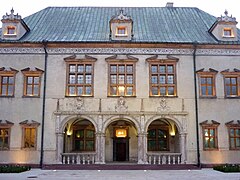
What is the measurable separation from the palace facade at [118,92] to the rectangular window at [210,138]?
8cm

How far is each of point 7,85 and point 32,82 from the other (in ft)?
6.50

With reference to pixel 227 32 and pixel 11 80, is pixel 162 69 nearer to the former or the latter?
pixel 227 32

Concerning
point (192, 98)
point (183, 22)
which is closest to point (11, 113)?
point (192, 98)

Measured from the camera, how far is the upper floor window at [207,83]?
24.3 meters

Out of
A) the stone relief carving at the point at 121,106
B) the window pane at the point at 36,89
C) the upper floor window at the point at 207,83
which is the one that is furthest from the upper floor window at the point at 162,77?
the window pane at the point at 36,89

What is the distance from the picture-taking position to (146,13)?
30156 millimetres

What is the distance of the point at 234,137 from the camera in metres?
23.7

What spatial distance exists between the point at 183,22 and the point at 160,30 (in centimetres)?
295

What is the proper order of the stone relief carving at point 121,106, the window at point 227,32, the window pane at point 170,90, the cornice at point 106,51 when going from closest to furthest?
the stone relief carving at point 121,106
the window pane at point 170,90
the cornice at point 106,51
the window at point 227,32

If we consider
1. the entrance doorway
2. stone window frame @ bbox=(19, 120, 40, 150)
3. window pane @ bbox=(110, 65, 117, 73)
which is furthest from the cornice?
the entrance doorway

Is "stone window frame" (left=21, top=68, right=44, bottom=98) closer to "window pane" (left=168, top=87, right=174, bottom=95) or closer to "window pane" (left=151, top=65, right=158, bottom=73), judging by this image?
"window pane" (left=151, top=65, right=158, bottom=73)

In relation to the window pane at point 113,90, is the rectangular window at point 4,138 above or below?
below

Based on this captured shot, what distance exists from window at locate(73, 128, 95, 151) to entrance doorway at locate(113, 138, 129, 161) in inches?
74.7

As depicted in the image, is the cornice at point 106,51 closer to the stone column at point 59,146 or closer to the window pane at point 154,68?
the window pane at point 154,68
